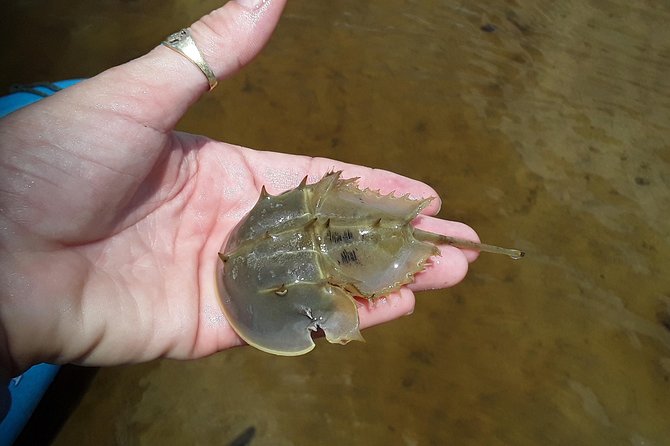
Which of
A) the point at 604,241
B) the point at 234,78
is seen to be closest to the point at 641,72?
the point at 604,241

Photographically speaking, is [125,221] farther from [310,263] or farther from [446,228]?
[446,228]

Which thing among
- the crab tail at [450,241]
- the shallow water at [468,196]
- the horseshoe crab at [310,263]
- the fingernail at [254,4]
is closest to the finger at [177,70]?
the fingernail at [254,4]

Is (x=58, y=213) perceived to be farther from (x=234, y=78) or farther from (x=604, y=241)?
(x=604, y=241)

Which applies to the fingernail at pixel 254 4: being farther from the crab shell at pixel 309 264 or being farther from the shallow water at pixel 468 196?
the shallow water at pixel 468 196

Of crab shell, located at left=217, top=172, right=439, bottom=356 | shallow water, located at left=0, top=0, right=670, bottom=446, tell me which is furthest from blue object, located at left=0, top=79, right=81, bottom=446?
crab shell, located at left=217, top=172, right=439, bottom=356

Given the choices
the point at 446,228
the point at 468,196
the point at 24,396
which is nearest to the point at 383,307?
the point at 446,228

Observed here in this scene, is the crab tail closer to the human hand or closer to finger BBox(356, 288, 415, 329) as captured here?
the human hand
